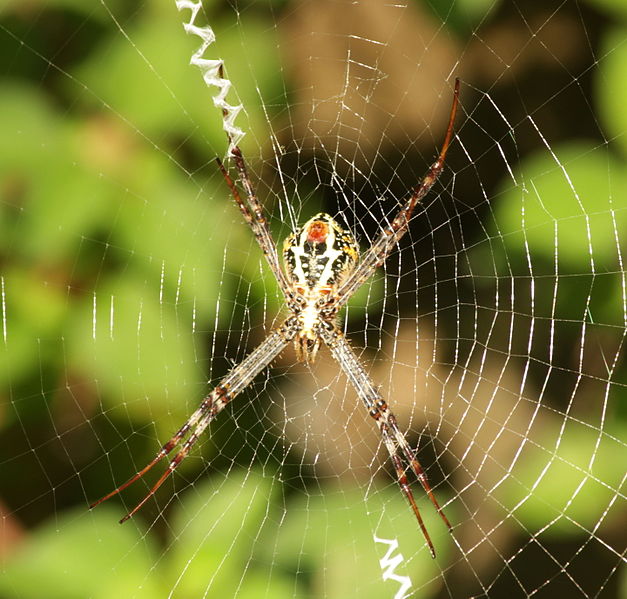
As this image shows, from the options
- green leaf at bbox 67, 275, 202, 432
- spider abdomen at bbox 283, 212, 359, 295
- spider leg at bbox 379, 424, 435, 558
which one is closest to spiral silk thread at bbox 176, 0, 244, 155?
spider abdomen at bbox 283, 212, 359, 295

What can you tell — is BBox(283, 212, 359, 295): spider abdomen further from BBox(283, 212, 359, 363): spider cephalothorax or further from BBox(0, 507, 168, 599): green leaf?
BBox(0, 507, 168, 599): green leaf

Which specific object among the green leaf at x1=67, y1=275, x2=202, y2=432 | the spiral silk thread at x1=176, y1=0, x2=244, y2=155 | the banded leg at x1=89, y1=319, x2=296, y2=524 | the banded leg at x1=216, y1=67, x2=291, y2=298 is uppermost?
the spiral silk thread at x1=176, y1=0, x2=244, y2=155

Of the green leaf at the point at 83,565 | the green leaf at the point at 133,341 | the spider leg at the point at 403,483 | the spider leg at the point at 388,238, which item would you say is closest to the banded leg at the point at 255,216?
the spider leg at the point at 388,238

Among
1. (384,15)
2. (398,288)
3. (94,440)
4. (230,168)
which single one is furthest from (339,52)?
(94,440)

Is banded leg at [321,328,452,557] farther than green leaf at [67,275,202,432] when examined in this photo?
Yes

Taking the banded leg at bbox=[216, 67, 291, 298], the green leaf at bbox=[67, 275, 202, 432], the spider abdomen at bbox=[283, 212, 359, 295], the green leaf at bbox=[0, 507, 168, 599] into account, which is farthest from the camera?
the spider abdomen at bbox=[283, 212, 359, 295]

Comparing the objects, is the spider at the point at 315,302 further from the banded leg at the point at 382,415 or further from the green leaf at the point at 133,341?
the green leaf at the point at 133,341
